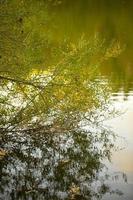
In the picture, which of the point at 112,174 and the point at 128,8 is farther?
the point at 128,8

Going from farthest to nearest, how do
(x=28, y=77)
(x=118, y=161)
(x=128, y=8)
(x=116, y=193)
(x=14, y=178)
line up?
(x=128, y=8), (x=28, y=77), (x=118, y=161), (x=14, y=178), (x=116, y=193)

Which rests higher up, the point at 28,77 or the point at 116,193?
the point at 28,77

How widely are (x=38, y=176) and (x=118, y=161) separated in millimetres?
3217

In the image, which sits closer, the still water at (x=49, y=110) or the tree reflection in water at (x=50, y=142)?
the tree reflection in water at (x=50, y=142)

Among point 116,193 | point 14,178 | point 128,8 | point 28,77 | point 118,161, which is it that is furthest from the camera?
point 128,8

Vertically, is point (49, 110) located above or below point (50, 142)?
above

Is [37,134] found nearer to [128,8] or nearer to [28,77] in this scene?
[28,77]

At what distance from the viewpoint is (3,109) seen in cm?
2189

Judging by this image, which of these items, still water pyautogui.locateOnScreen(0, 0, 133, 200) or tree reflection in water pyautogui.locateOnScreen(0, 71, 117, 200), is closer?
tree reflection in water pyautogui.locateOnScreen(0, 71, 117, 200)

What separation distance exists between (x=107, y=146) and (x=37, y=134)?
9.56ft

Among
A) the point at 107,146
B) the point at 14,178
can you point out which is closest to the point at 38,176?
the point at 14,178

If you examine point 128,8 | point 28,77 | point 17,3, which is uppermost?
point 128,8

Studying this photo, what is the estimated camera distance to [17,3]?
2041cm

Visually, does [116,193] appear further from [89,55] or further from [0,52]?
[0,52]
